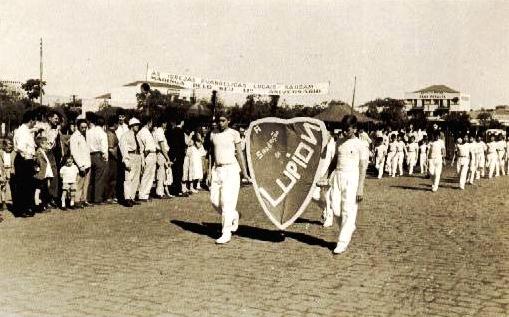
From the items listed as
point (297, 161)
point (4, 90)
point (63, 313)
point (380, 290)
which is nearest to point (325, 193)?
point (297, 161)

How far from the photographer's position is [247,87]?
1819 cm

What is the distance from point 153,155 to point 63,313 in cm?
843

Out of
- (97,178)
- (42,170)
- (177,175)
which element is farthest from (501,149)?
(42,170)

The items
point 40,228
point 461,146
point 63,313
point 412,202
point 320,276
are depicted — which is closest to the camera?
point 63,313

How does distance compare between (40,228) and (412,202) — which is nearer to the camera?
(40,228)

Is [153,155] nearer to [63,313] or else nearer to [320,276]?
[320,276]

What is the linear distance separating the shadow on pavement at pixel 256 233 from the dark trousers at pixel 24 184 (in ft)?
8.56

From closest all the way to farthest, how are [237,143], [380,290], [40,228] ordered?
[380,290], [237,143], [40,228]

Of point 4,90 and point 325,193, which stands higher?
point 4,90

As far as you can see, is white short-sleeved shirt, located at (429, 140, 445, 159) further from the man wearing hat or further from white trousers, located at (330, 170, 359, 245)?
white trousers, located at (330, 170, 359, 245)

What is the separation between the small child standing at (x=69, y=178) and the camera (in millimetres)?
12023

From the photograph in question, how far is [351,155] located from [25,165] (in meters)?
5.80

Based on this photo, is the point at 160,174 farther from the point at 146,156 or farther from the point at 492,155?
the point at 492,155

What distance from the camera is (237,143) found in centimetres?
900
